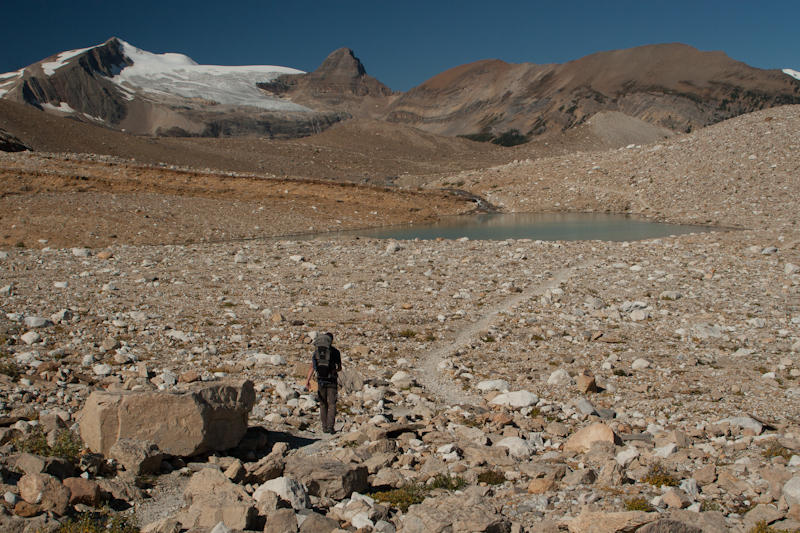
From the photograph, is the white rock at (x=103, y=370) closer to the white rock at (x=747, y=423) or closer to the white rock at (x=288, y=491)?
the white rock at (x=288, y=491)

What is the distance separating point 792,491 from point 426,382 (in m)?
6.02

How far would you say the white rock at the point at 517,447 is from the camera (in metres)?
7.70

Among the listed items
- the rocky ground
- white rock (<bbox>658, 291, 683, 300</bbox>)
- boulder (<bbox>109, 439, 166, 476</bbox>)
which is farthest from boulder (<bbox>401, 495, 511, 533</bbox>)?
white rock (<bbox>658, 291, 683, 300</bbox>)

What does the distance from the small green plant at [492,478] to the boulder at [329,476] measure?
1.29 metres

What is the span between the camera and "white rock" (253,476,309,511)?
19.7ft

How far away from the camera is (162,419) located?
23.1 feet

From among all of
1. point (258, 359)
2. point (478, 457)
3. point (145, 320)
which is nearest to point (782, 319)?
point (478, 457)

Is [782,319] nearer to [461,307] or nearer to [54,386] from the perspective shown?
[461,307]

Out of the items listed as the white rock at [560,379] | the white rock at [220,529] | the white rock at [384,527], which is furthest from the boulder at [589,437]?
the white rock at [220,529]

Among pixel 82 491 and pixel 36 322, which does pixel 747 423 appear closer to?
pixel 82 491

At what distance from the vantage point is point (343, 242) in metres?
26.0

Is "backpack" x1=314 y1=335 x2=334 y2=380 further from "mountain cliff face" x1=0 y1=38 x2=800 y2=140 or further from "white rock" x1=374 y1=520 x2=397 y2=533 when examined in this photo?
"mountain cliff face" x1=0 y1=38 x2=800 y2=140

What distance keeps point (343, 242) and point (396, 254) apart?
390cm

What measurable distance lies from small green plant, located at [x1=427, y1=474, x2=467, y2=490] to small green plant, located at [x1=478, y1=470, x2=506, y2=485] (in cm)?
21
